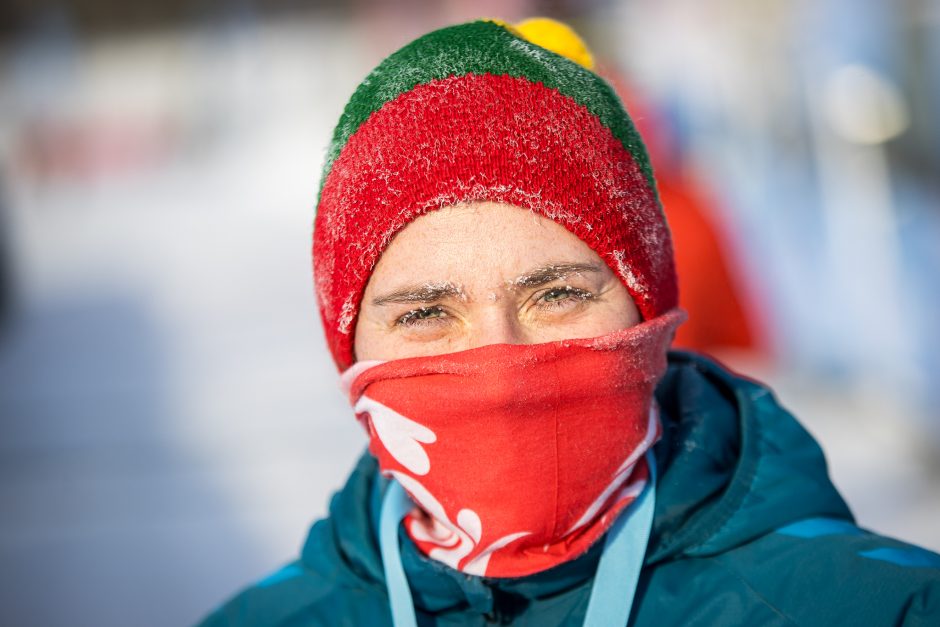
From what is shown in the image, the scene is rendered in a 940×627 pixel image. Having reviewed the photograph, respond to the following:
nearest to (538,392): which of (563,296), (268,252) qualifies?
(563,296)

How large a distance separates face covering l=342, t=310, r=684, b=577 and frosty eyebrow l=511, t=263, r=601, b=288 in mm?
104

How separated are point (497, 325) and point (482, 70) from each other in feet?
1.42

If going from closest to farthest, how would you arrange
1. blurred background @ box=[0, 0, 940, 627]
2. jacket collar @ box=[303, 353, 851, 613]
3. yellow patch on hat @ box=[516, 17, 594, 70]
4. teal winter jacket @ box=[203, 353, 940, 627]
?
teal winter jacket @ box=[203, 353, 940, 627], jacket collar @ box=[303, 353, 851, 613], yellow patch on hat @ box=[516, 17, 594, 70], blurred background @ box=[0, 0, 940, 627]

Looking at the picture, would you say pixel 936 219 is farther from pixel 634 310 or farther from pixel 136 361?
pixel 136 361

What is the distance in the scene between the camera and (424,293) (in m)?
1.37

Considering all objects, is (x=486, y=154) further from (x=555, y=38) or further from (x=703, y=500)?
(x=703, y=500)

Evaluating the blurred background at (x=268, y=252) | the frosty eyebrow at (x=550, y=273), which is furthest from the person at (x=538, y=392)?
→ the blurred background at (x=268, y=252)

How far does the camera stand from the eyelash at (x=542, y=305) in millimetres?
1398

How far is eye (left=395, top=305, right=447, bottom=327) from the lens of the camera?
141 centimetres

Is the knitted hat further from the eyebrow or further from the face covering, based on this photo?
the face covering

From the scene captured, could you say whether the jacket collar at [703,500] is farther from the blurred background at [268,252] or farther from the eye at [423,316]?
the blurred background at [268,252]

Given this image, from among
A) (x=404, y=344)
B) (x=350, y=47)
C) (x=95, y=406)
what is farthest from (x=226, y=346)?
(x=350, y=47)

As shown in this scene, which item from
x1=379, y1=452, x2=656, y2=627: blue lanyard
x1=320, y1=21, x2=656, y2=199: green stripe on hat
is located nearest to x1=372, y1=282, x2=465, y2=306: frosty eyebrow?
x1=320, y1=21, x2=656, y2=199: green stripe on hat

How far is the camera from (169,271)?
8.97 m
